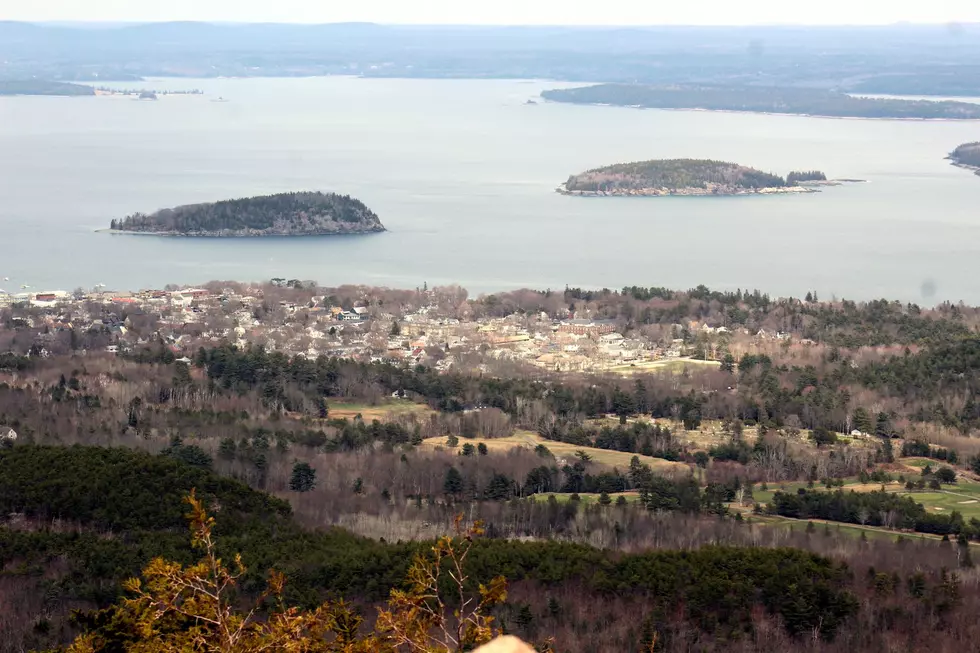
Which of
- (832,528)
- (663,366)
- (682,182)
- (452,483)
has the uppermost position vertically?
(682,182)

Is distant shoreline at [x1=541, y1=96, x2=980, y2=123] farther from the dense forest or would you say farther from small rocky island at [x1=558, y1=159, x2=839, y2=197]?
the dense forest

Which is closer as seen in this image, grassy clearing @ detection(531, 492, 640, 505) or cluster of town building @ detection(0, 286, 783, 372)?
grassy clearing @ detection(531, 492, 640, 505)

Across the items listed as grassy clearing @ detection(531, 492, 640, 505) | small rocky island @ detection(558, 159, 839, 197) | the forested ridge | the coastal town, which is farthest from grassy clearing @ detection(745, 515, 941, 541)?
small rocky island @ detection(558, 159, 839, 197)

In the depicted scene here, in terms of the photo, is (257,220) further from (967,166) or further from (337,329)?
(967,166)

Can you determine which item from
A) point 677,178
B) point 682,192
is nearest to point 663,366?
point 682,192

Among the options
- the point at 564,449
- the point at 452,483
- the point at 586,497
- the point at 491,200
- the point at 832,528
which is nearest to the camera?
the point at 832,528

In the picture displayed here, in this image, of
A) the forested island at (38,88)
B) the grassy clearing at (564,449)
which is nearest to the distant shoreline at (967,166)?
the grassy clearing at (564,449)
